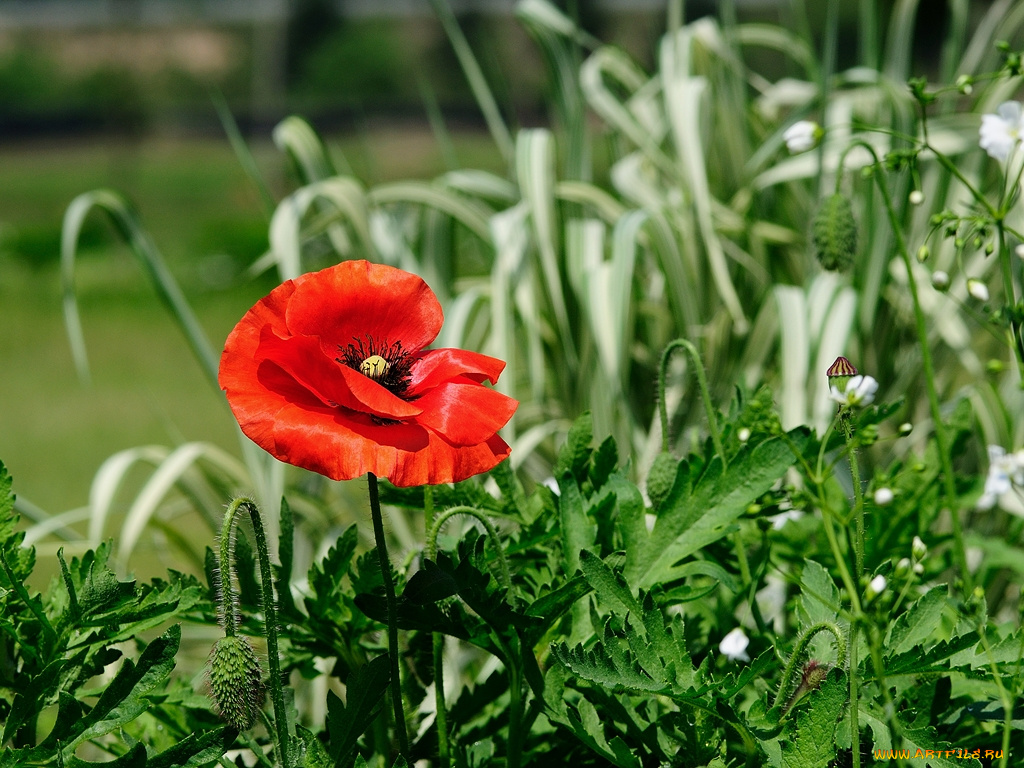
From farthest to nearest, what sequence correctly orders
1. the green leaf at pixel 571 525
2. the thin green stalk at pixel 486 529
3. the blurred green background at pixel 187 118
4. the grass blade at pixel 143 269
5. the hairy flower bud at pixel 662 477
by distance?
the blurred green background at pixel 187 118 → the grass blade at pixel 143 269 → the hairy flower bud at pixel 662 477 → the green leaf at pixel 571 525 → the thin green stalk at pixel 486 529

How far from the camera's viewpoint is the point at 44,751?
746 mm

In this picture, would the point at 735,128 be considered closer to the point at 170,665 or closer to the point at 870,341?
the point at 870,341

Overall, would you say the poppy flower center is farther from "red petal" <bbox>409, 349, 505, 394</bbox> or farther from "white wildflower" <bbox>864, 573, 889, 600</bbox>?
"white wildflower" <bbox>864, 573, 889, 600</bbox>

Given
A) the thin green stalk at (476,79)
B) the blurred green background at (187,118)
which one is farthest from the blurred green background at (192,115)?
the thin green stalk at (476,79)

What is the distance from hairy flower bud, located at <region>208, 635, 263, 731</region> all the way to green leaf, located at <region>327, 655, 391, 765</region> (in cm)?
7

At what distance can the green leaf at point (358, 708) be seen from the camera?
0.78 metres

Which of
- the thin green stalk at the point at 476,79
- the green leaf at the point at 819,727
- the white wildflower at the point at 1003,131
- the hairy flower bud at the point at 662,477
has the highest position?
the thin green stalk at the point at 476,79

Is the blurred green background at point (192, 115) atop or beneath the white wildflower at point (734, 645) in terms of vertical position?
atop

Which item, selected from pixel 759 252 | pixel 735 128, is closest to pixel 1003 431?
pixel 759 252

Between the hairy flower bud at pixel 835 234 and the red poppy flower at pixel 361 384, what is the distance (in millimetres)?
586

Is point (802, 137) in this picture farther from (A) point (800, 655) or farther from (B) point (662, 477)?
(A) point (800, 655)

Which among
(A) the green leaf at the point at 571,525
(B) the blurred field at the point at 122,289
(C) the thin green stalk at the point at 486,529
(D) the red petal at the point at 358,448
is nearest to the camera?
(D) the red petal at the point at 358,448

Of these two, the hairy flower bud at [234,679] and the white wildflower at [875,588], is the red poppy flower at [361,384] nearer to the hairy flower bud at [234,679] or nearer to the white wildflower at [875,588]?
the hairy flower bud at [234,679]

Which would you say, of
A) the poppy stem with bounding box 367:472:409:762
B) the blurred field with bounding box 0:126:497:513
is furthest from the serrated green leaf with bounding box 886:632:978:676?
the blurred field with bounding box 0:126:497:513
